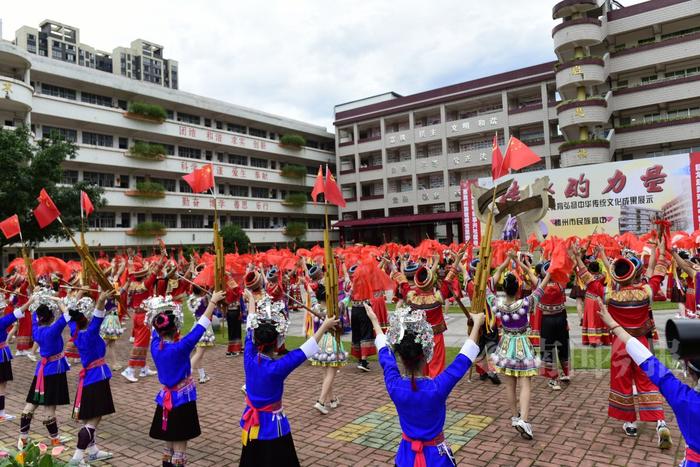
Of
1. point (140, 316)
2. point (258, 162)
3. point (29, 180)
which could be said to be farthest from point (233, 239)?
point (140, 316)

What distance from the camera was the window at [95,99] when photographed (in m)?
33.5

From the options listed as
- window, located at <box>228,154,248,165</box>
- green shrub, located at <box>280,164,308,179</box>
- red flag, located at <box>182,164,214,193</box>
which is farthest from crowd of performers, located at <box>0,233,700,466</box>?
green shrub, located at <box>280,164,308,179</box>

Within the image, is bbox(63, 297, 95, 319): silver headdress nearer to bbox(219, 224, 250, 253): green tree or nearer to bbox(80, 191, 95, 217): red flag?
bbox(80, 191, 95, 217): red flag

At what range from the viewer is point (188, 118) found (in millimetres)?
39844

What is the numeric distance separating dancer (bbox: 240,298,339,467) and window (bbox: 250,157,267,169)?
41.6 m

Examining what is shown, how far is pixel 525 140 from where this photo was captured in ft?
123

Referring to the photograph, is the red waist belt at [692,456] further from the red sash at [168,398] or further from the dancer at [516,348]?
the red sash at [168,398]

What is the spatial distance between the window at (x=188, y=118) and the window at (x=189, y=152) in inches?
89.9

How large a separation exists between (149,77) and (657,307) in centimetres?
10305

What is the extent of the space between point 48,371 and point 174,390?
231 centimetres

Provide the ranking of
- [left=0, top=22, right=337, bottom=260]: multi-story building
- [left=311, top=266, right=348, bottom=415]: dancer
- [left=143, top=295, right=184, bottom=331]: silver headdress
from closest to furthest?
[left=143, top=295, right=184, bottom=331]: silver headdress → [left=311, top=266, right=348, bottom=415]: dancer → [left=0, top=22, right=337, bottom=260]: multi-story building

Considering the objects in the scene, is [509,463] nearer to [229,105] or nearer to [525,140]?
[525,140]

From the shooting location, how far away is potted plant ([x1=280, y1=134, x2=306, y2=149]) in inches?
1778

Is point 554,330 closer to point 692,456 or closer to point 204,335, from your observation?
point 692,456
